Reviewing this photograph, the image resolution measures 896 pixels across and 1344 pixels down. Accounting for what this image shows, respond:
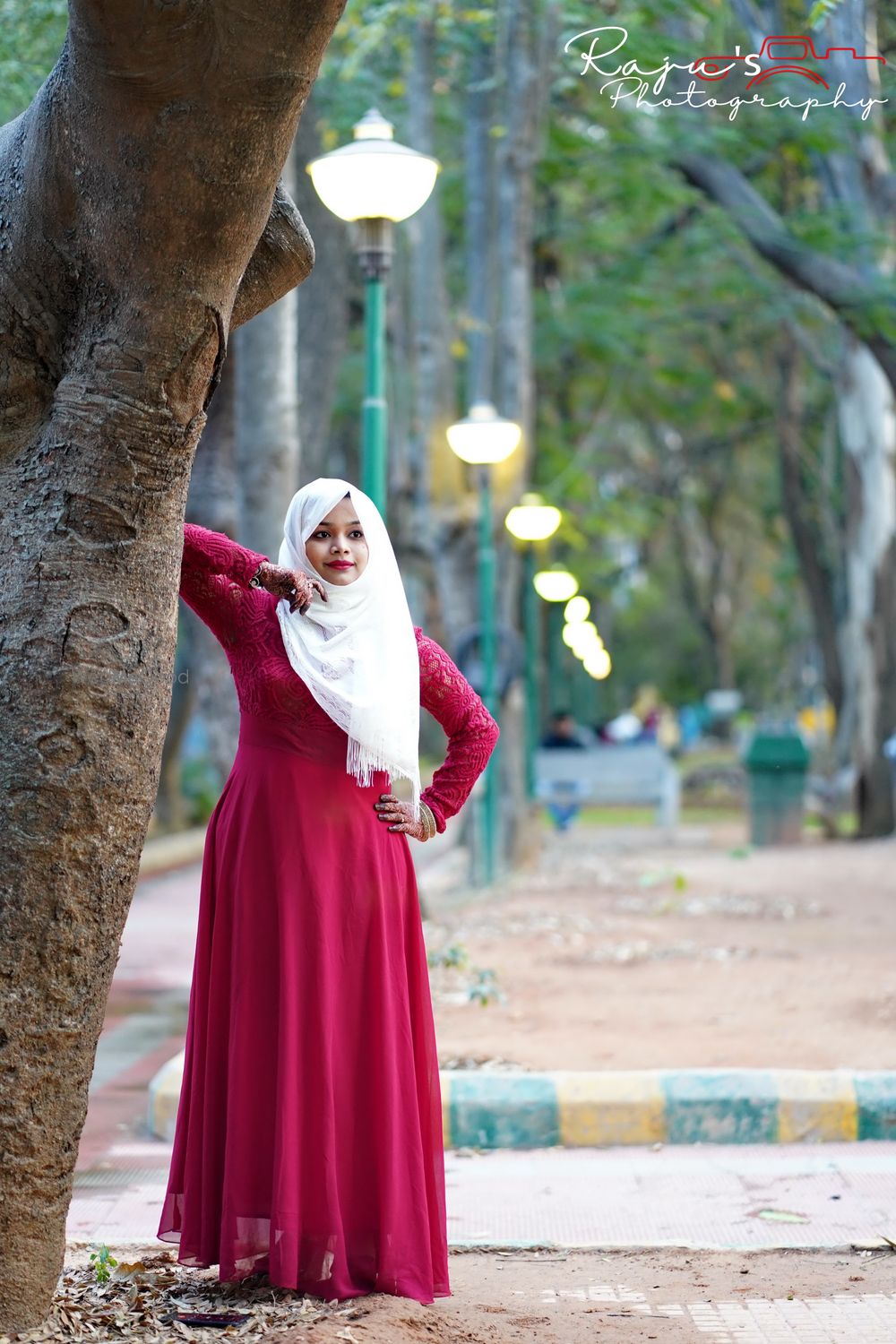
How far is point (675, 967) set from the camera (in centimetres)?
972

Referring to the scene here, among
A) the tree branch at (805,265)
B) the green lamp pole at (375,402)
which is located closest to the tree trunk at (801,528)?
the tree branch at (805,265)

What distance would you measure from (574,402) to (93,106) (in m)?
24.1

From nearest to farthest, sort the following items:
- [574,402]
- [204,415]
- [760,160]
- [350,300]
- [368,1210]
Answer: [204,415] → [368,1210] → [760,160] → [350,300] → [574,402]

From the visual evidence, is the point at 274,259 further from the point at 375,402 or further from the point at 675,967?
the point at 675,967

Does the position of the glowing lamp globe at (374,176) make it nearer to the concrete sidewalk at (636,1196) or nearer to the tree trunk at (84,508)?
the concrete sidewalk at (636,1196)

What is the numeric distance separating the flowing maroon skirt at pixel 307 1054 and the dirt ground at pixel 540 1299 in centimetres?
10

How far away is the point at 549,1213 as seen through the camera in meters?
5.23

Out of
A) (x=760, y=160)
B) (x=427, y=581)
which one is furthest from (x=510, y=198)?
(x=427, y=581)

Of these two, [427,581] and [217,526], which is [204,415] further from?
[427,581]

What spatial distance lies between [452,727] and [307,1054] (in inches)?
35.6

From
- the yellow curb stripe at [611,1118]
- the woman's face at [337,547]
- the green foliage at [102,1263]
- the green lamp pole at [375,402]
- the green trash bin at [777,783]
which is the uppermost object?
the green lamp pole at [375,402]

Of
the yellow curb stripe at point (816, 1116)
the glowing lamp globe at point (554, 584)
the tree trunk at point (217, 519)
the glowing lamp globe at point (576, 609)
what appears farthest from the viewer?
the glowing lamp globe at point (576, 609)

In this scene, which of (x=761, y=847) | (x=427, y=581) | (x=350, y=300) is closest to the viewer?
(x=761, y=847)

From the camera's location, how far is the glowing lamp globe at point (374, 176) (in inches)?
308
